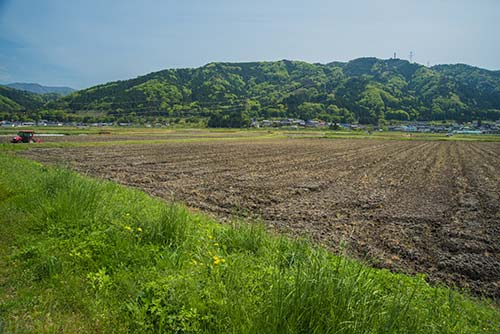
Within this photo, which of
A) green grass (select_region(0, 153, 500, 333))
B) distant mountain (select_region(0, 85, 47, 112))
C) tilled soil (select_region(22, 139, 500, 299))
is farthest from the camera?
distant mountain (select_region(0, 85, 47, 112))

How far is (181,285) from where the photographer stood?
3730 millimetres

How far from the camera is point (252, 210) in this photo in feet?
36.1

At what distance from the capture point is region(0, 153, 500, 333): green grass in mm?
2826

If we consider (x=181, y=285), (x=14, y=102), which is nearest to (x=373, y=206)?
(x=181, y=285)

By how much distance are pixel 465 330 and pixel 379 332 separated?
5.72 feet

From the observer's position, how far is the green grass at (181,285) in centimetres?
283

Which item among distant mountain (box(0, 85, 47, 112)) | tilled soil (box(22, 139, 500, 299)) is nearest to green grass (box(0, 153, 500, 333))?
tilled soil (box(22, 139, 500, 299))

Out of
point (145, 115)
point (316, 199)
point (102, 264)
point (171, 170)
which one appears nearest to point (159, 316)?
point (102, 264)

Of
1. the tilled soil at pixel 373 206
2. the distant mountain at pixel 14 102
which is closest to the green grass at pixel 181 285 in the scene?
the tilled soil at pixel 373 206

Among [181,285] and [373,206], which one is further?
[373,206]

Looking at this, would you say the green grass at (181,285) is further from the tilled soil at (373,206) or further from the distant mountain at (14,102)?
the distant mountain at (14,102)

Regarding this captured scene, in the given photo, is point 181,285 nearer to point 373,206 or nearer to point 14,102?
point 373,206

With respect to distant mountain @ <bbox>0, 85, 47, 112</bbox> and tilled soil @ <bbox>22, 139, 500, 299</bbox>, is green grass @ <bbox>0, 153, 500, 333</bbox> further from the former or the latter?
distant mountain @ <bbox>0, 85, 47, 112</bbox>

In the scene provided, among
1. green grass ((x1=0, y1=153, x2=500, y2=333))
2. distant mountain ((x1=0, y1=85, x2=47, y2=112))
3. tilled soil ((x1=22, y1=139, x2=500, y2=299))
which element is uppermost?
distant mountain ((x1=0, y1=85, x2=47, y2=112))
